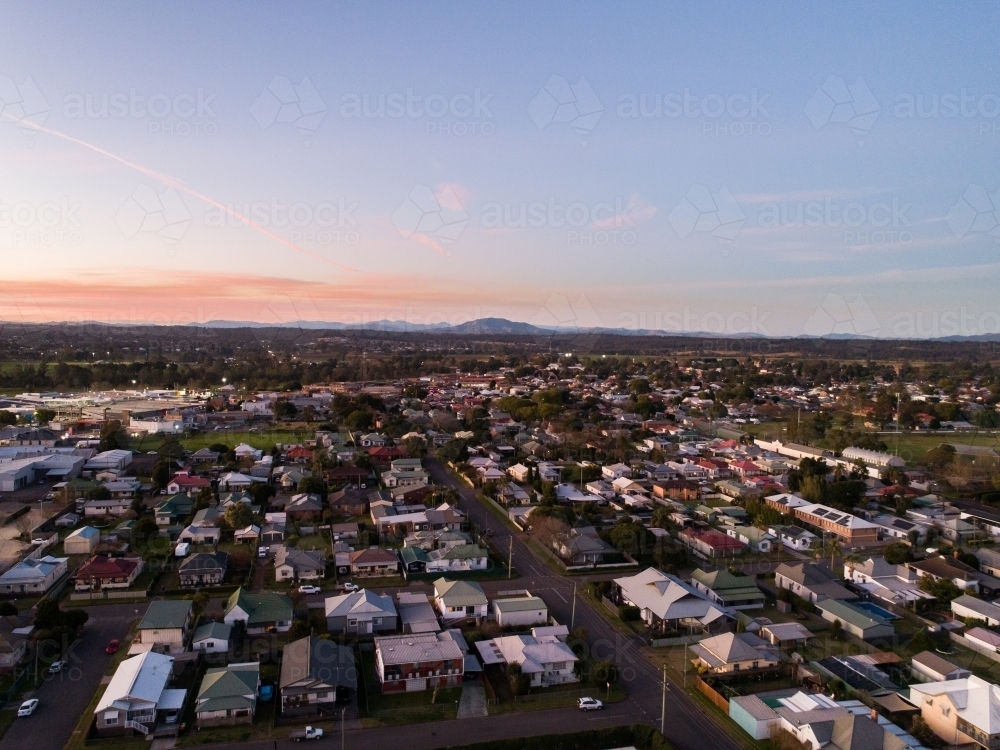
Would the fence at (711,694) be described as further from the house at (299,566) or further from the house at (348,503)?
the house at (348,503)

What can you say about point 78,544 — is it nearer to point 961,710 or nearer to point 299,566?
point 299,566

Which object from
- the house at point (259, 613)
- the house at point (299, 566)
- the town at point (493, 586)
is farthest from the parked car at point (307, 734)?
the house at point (299, 566)

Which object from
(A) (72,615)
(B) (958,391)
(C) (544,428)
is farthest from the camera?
(B) (958,391)

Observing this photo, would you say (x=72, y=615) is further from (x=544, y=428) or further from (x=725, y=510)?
(x=544, y=428)

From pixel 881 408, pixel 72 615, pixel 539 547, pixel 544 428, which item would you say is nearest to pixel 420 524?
pixel 539 547

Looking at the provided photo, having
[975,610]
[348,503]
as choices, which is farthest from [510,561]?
[975,610]

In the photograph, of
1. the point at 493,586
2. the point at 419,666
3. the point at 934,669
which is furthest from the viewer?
the point at 493,586
